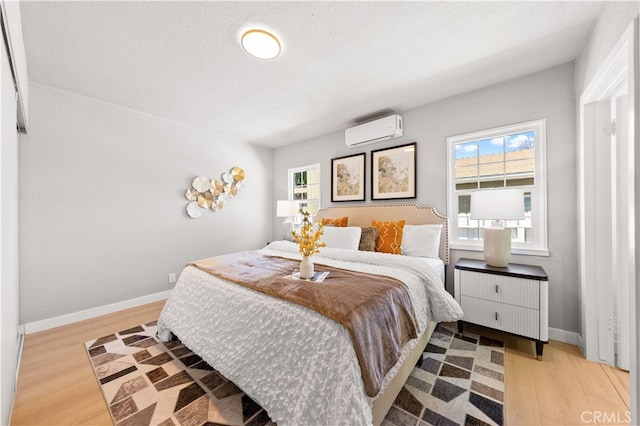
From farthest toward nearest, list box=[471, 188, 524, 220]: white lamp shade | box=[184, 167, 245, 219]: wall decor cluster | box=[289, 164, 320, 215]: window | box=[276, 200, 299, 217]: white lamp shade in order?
box=[289, 164, 320, 215]: window < box=[276, 200, 299, 217]: white lamp shade < box=[184, 167, 245, 219]: wall decor cluster < box=[471, 188, 524, 220]: white lamp shade

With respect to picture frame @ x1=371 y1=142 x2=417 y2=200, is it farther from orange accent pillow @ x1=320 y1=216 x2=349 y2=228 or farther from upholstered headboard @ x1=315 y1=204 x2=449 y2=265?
orange accent pillow @ x1=320 y1=216 x2=349 y2=228

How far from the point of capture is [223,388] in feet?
5.48

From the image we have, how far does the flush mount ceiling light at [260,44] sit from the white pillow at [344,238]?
6.32 ft

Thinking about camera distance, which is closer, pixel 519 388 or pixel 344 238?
pixel 519 388

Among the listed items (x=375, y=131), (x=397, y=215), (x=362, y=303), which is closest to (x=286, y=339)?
(x=362, y=303)

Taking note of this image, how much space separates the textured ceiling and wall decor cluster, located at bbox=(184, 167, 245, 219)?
1.16 meters

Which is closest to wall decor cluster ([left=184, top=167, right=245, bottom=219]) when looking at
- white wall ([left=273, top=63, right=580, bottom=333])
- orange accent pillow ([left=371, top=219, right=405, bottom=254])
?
orange accent pillow ([left=371, top=219, right=405, bottom=254])

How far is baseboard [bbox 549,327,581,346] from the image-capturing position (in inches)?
82.9

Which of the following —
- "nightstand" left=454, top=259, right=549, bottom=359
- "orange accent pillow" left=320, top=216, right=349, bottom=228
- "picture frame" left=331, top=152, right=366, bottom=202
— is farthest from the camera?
"picture frame" left=331, top=152, right=366, bottom=202

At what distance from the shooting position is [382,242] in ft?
9.38

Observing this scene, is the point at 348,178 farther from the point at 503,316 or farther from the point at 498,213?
the point at 503,316

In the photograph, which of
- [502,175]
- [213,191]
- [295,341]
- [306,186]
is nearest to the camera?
[295,341]

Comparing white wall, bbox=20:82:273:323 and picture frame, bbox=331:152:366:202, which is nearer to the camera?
white wall, bbox=20:82:273:323

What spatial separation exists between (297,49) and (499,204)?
7.02 feet
